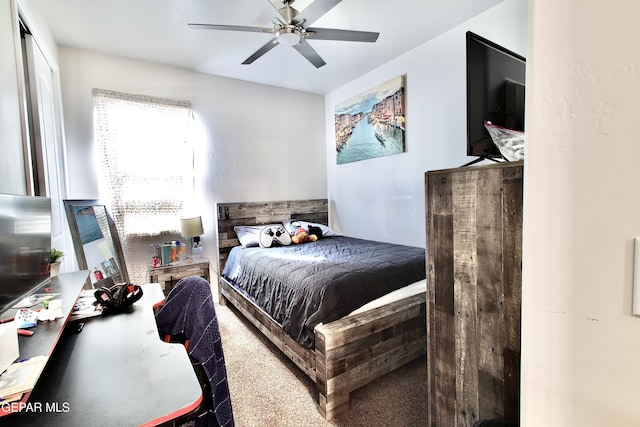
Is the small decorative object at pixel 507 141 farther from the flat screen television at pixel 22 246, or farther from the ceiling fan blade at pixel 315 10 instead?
the flat screen television at pixel 22 246

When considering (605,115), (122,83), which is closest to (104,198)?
(122,83)

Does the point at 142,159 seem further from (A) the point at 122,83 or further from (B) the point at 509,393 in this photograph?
(B) the point at 509,393

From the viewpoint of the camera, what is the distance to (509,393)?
0.87 meters

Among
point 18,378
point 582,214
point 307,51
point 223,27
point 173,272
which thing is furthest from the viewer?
point 173,272

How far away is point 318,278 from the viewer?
1.85 m

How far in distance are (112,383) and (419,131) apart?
3032 millimetres

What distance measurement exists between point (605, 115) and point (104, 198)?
3.57 meters

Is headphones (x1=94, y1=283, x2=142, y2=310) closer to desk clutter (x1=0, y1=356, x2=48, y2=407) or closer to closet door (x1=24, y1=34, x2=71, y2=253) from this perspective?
desk clutter (x1=0, y1=356, x2=48, y2=407)

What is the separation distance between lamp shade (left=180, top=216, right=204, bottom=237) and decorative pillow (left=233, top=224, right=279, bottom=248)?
456mm

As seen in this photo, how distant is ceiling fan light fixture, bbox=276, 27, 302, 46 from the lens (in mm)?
2056

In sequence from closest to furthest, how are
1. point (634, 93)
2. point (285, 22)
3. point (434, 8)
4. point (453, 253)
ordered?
1. point (634, 93)
2. point (453, 253)
3. point (285, 22)
4. point (434, 8)

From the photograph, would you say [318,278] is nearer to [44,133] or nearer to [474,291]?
[474,291]

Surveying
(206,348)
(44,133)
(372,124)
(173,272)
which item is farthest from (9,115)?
(372,124)

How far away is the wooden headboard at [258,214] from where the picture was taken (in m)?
3.41
